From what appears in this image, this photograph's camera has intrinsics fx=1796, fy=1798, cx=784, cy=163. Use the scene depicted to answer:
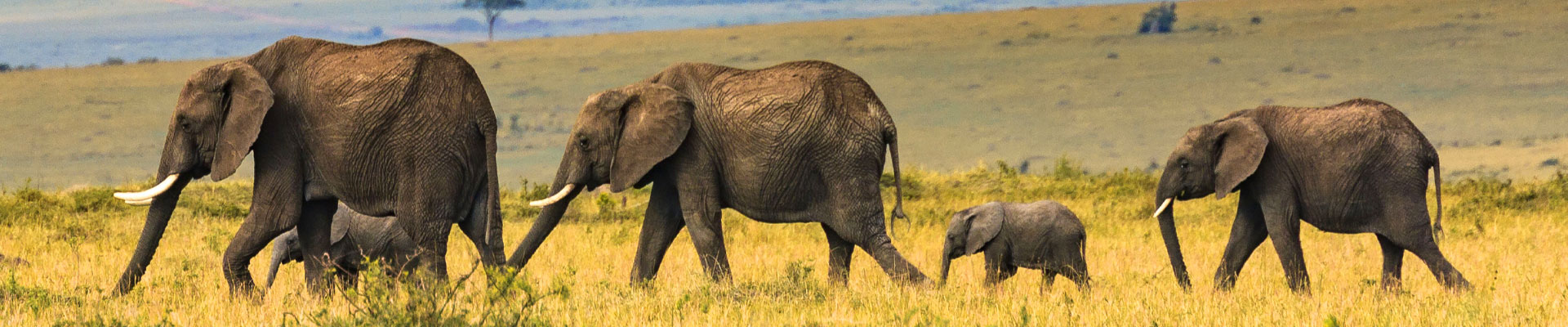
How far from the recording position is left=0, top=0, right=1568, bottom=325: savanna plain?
11.0 metres

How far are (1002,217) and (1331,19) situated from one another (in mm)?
81183

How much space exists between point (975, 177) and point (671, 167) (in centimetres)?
1386

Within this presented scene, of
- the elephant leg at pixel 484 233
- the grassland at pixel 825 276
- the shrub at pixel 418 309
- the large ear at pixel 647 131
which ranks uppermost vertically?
the large ear at pixel 647 131

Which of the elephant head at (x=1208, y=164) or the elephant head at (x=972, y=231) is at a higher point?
the elephant head at (x=1208, y=164)

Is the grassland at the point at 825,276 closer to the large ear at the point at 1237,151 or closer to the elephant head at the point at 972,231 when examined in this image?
the elephant head at the point at 972,231

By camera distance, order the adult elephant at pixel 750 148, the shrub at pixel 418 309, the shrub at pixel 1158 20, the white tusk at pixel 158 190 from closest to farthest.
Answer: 1. the shrub at pixel 418 309
2. the white tusk at pixel 158 190
3. the adult elephant at pixel 750 148
4. the shrub at pixel 1158 20

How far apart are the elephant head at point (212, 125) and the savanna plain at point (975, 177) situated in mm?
836

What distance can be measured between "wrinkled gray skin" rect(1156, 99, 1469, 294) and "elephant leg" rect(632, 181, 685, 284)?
151 inches

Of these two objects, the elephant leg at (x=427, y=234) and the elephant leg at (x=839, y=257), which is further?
the elephant leg at (x=839, y=257)

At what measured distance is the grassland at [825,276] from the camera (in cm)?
1056

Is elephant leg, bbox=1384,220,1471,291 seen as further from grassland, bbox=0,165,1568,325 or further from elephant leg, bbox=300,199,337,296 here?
elephant leg, bbox=300,199,337,296

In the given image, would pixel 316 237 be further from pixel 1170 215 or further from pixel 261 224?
pixel 1170 215

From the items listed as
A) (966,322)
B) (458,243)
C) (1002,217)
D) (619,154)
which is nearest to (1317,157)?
(1002,217)

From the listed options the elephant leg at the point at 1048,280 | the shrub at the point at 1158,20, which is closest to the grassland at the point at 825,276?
the elephant leg at the point at 1048,280
